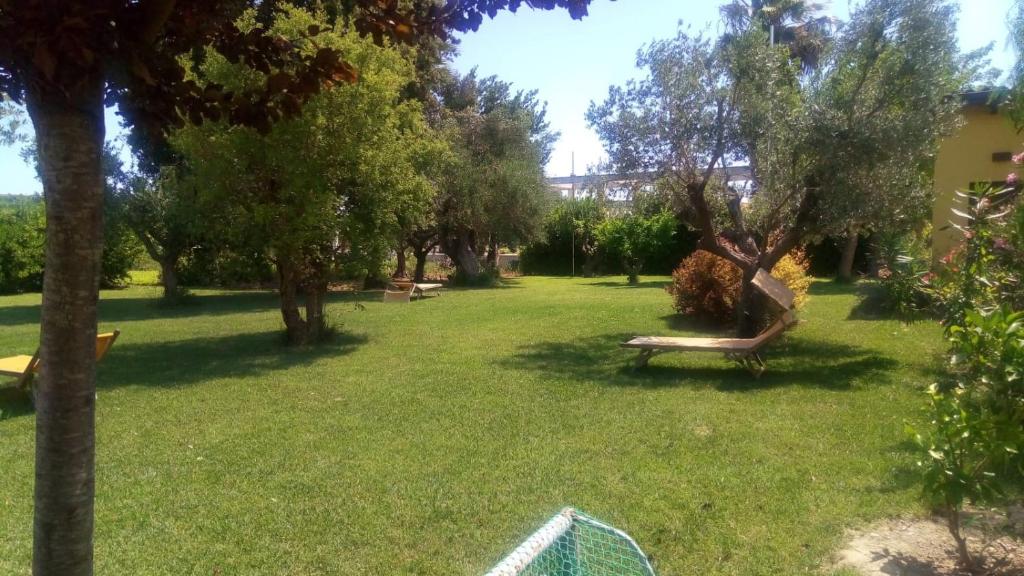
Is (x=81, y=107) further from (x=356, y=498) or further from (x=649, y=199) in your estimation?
(x=649, y=199)

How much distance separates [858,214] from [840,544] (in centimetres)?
674

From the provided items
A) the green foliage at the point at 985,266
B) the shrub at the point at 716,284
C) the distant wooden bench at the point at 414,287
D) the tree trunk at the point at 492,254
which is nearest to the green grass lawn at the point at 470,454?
the green foliage at the point at 985,266

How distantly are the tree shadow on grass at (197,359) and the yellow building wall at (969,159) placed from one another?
10.7m

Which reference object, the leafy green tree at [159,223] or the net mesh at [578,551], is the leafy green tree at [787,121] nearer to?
the net mesh at [578,551]

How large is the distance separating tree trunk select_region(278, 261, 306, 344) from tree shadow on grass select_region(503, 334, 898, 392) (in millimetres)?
3814

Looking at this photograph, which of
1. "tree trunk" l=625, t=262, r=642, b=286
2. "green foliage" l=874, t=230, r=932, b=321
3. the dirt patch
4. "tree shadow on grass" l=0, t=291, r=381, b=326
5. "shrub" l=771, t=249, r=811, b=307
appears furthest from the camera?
"tree trunk" l=625, t=262, r=642, b=286

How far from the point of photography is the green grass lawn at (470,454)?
4164 millimetres

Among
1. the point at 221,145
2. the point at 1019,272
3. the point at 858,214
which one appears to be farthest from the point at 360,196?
the point at 1019,272

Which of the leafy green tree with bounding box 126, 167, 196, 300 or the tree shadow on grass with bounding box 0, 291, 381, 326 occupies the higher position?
the leafy green tree with bounding box 126, 167, 196, 300

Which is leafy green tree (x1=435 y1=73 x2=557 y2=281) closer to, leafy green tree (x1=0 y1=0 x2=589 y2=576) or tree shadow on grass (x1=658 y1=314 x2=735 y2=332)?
tree shadow on grass (x1=658 y1=314 x2=735 y2=332)

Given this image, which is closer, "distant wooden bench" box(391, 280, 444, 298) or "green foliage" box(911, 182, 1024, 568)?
"green foliage" box(911, 182, 1024, 568)

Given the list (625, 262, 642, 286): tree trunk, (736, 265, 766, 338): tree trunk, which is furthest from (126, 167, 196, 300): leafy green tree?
(625, 262, 642, 286): tree trunk

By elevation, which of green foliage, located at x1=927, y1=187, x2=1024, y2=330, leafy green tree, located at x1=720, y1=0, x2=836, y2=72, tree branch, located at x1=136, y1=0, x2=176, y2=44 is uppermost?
leafy green tree, located at x1=720, y1=0, x2=836, y2=72

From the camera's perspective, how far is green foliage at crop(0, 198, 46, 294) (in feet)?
86.0
